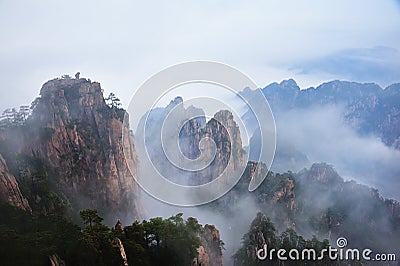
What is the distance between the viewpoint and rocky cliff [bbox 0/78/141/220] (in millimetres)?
31266

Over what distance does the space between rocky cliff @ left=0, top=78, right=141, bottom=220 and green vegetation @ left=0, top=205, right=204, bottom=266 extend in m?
8.10

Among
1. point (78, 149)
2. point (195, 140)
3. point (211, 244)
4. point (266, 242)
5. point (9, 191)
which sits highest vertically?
point (195, 140)

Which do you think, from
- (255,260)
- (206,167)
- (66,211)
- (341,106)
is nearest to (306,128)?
(341,106)

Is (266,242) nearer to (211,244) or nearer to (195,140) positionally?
(211,244)

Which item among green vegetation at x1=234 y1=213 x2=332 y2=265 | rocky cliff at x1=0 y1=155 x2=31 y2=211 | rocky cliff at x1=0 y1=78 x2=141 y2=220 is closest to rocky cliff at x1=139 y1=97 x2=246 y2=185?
rocky cliff at x1=0 y1=78 x2=141 y2=220

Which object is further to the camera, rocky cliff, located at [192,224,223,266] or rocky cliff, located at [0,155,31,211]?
rocky cliff, located at [192,224,223,266]

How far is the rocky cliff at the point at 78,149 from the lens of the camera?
1231 inches

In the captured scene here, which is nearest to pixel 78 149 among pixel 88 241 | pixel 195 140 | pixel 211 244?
pixel 211 244

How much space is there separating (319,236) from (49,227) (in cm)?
3508

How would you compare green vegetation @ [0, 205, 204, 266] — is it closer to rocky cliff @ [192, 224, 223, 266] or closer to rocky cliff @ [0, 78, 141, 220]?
rocky cliff @ [192, 224, 223, 266]

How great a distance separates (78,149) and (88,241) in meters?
16.5

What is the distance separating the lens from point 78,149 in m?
34.4

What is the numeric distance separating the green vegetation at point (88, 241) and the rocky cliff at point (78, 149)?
8104mm

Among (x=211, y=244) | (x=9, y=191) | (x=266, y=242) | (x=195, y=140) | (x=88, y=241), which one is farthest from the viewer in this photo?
(x=195, y=140)
